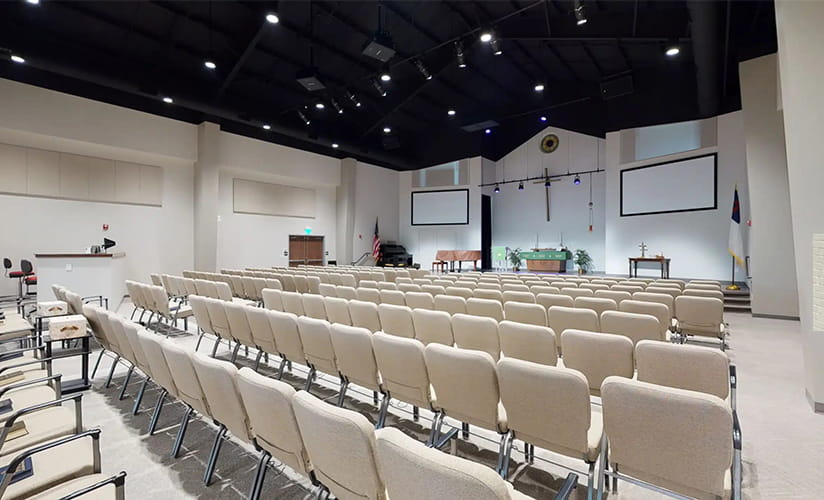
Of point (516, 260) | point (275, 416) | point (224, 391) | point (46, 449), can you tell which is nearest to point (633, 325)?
point (275, 416)

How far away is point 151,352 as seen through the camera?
267 centimetres

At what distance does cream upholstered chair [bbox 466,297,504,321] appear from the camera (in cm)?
425

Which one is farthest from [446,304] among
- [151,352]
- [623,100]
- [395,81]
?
[623,100]

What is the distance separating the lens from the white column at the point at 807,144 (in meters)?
3.27

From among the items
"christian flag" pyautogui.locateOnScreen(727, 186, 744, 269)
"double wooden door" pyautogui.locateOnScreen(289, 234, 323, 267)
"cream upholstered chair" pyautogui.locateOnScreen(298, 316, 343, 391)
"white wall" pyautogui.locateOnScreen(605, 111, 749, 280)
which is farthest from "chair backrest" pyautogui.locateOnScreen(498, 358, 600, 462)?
"double wooden door" pyautogui.locateOnScreen(289, 234, 323, 267)

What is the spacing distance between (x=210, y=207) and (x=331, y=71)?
5.81 metres

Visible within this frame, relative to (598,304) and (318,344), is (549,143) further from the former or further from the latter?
(318,344)

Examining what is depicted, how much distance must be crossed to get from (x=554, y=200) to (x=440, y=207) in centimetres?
534

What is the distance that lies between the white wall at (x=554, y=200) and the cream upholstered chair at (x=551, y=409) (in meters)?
15.4

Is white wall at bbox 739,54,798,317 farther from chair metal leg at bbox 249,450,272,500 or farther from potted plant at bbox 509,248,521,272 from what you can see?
chair metal leg at bbox 249,450,272,500

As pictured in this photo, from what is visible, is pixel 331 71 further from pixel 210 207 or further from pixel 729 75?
pixel 729 75

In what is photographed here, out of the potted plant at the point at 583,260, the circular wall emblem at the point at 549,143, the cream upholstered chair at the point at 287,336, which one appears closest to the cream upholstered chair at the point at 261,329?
the cream upholstered chair at the point at 287,336

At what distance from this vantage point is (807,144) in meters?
3.34

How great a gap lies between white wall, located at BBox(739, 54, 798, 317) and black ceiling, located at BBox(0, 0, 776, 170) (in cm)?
66
